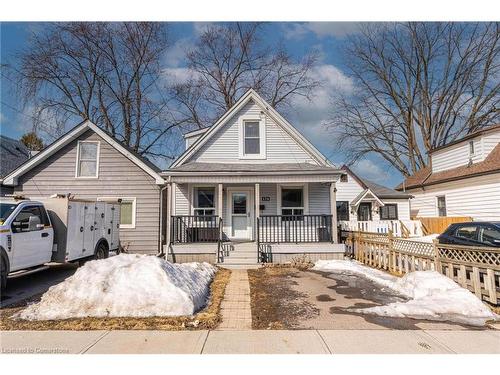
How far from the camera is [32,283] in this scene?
8.26 metres

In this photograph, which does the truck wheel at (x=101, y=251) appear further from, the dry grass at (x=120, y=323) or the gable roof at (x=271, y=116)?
the gable roof at (x=271, y=116)

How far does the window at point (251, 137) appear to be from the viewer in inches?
552

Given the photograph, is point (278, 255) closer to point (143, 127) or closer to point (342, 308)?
point (342, 308)

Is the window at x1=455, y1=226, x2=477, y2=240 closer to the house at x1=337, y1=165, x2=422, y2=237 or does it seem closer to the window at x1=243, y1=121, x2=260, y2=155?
the window at x1=243, y1=121, x2=260, y2=155

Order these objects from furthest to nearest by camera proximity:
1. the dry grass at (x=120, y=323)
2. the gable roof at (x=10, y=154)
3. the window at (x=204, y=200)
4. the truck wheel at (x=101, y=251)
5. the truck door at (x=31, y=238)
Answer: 1. the gable roof at (x=10, y=154)
2. the window at (x=204, y=200)
3. the truck wheel at (x=101, y=251)
4. the truck door at (x=31, y=238)
5. the dry grass at (x=120, y=323)

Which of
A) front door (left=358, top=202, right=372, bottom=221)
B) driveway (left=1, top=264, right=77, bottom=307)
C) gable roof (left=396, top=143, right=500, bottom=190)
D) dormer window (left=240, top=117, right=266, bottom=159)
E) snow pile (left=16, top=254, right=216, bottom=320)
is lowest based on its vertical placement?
driveway (left=1, top=264, right=77, bottom=307)

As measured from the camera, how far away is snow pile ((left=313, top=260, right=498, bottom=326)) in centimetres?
557

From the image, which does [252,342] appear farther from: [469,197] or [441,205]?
[441,205]

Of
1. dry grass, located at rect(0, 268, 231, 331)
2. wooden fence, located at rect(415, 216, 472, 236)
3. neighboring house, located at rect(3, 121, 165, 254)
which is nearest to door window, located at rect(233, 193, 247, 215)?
neighboring house, located at rect(3, 121, 165, 254)

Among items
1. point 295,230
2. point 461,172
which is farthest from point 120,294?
point 461,172

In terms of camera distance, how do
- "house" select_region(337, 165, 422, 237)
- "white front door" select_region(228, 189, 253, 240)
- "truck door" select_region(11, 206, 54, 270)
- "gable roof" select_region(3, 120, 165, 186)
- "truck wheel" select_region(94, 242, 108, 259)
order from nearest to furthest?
"truck door" select_region(11, 206, 54, 270) → "truck wheel" select_region(94, 242, 108, 259) → "gable roof" select_region(3, 120, 165, 186) → "white front door" select_region(228, 189, 253, 240) → "house" select_region(337, 165, 422, 237)

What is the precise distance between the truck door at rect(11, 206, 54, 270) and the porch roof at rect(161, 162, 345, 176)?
15.9ft

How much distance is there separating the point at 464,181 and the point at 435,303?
1415 centimetres

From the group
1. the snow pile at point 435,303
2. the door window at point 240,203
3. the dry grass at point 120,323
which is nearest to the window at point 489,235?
the snow pile at point 435,303
